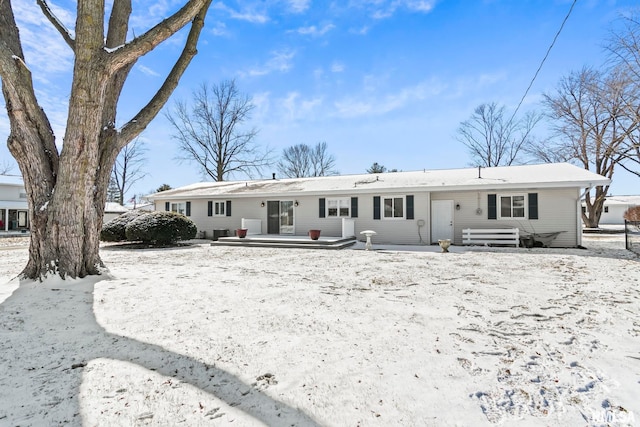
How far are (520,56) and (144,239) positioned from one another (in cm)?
1498

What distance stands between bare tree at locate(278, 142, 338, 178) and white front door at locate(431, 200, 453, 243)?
80.6 feet

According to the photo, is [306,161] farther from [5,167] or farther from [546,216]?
[5,167]

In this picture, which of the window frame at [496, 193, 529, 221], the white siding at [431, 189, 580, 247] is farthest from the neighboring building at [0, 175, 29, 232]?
the window frame at [496, 193, 529, 221]

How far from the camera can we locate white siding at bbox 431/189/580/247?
11375 mm

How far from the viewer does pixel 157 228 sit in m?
12.4

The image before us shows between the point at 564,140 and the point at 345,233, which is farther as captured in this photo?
the point at 564,140

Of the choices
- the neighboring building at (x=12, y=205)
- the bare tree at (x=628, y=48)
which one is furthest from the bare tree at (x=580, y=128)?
the neighboring building at (x=12, y=205)

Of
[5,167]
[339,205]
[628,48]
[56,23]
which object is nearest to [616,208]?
[628,48]

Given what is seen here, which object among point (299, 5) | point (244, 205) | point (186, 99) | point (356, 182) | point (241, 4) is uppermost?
point (186, 99)

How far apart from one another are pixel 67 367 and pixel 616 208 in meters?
47.5

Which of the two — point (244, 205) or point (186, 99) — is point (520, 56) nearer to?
point (244, 205)

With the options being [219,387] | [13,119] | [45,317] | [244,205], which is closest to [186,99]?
[244,205]

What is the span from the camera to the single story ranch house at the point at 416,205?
1152 centimetres

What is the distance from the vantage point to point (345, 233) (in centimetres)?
1334
